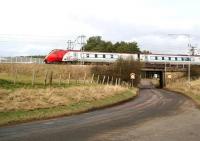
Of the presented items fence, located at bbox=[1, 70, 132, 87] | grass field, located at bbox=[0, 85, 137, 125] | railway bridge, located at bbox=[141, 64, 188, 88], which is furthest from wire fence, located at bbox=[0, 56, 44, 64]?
grass field, located at bbox=[0, 85, 137, 125]

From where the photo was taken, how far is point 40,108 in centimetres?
2717

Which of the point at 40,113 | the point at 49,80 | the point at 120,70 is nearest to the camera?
the point at 40,113

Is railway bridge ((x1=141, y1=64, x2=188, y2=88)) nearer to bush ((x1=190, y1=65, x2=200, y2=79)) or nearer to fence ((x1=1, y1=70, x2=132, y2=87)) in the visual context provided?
bush ((x1=190, y1=65, x2=200, y2=79))

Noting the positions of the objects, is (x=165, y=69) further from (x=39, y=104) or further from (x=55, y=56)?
(x=39, y=104)

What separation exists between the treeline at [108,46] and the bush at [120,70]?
247 feet

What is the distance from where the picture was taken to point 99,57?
3925 inches

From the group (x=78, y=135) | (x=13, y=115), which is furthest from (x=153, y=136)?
(x=13, y=115)

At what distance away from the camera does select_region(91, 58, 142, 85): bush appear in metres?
83.4

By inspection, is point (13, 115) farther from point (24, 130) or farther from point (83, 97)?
point (83, 97)

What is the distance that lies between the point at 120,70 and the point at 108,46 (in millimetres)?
84043

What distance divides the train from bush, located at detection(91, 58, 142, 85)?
557 cm

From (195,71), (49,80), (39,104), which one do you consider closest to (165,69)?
(195,71)

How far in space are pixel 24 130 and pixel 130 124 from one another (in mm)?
5692

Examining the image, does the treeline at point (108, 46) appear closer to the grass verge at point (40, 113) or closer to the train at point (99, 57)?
the train at point (99, 57)
